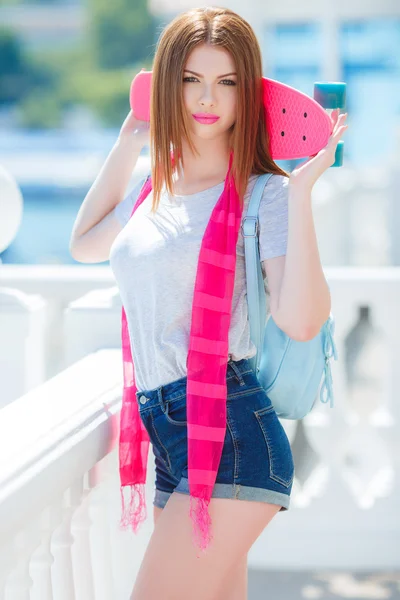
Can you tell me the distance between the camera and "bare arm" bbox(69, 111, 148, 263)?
7.11ft

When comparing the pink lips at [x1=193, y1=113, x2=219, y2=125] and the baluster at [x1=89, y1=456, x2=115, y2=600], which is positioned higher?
the pink lips at [x1=193, y1=113, x2=219, y2=125]

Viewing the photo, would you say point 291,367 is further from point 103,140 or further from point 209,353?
point 103,140

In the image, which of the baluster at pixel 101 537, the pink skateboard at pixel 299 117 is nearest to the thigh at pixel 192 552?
the baluster at pixel 101 537

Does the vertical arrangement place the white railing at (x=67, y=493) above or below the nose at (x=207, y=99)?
below

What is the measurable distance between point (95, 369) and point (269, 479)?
647 mm

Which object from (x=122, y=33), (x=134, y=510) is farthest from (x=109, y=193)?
(x=122, y=33)

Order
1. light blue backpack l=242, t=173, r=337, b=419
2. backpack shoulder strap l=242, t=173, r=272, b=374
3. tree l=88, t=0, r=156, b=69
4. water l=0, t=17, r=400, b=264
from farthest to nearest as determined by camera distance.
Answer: tree l=88, t=0, r=156, b=69 → water l=0, t=17, r=400, b=264 → light blue backpack l=242, t=173, r=337, b=419 → backpack shoulder strap l=242, t=173, r=272, b=374

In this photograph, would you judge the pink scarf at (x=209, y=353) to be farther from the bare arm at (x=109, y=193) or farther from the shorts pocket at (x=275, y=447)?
the bare arm at (x=109, y=193)

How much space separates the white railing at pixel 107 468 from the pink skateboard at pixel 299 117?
709mm

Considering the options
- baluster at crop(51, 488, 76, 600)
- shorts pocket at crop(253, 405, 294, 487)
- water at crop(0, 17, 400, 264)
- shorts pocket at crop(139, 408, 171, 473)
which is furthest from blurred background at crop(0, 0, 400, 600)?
water at crop(0, 17, 400, 264)

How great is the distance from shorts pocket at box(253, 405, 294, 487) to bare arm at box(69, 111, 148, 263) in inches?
24.8

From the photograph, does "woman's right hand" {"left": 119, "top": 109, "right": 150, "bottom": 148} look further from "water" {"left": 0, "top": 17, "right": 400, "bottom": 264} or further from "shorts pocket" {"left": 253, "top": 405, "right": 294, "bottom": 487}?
"water" {"left": 0, "top": 17, "right": 400, "bottom": 264}

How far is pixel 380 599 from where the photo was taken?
9.98 feet

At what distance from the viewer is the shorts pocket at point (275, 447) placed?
5.79 ft
